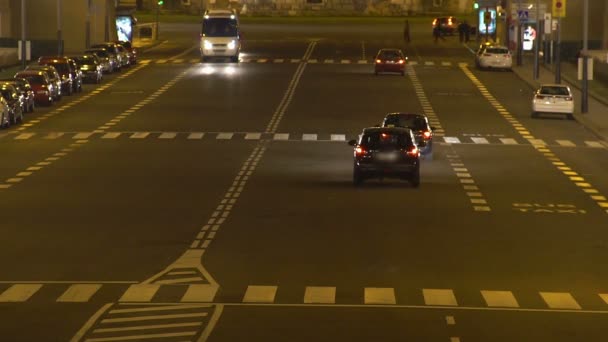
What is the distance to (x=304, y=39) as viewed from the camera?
116750 mm

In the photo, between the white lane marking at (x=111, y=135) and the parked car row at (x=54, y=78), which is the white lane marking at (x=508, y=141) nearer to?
the white lane marking at (x=111, y=135)

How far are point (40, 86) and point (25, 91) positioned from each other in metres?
4.02

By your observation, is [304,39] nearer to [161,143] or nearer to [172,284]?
[161,143]

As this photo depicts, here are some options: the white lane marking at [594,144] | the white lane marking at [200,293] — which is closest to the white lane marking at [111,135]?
the white lane marking at [594,144]

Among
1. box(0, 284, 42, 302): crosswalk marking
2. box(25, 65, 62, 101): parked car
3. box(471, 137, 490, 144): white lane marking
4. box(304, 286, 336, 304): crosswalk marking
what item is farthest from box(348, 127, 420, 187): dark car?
box(25, 65, 62, 101): parked car

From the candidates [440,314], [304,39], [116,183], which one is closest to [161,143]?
[116,183]

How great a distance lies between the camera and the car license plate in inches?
1499

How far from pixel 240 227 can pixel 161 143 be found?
18926 millimetres

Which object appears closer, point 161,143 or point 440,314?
point 440,314

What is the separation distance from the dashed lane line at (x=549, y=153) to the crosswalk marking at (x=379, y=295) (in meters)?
12.1

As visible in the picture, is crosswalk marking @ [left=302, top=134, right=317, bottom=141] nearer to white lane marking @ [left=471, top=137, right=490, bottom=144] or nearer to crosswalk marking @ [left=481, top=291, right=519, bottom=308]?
white lane marking @ [left=471, top=137, right=490, bottom=144]

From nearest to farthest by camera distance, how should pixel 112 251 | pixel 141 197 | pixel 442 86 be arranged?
pixel 112 251 < pixel 141 197 < pixel 442 86

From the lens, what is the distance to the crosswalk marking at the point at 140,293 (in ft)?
72.7

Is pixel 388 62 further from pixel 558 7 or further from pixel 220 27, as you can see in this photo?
pixel 220 27
